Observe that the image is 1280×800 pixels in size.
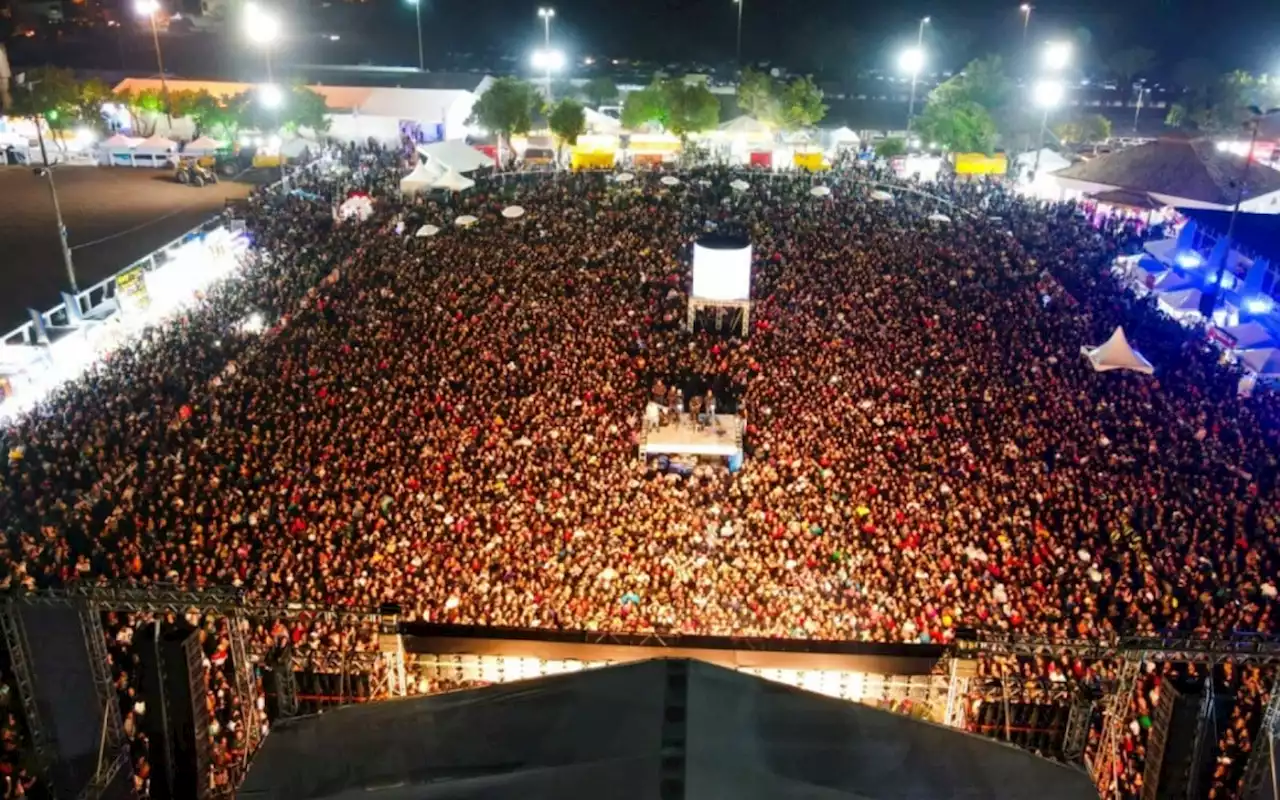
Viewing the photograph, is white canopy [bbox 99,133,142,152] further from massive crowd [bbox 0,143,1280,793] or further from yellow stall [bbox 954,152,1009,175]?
yellow stall [bbox 954,152,1009,175]

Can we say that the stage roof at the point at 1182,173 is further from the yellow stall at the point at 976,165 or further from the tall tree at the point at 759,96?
the tall tree at the point at 759,96

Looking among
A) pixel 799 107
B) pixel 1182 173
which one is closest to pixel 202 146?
pixel 799 107

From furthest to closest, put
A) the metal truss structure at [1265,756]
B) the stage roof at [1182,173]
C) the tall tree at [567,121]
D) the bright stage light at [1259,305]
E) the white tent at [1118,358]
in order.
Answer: the tall tree at [567,121] < the stage roof at [1182,173] < the bright stage light at [1259,305] < the white tent at [1118,358] < the metal truss structure at [1265,756]

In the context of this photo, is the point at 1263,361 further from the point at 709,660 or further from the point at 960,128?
the point at 960,128

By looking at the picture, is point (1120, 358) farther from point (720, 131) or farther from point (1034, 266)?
point (720, 131)

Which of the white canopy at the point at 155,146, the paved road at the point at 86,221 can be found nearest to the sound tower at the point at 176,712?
the paved road at the point at 86,221

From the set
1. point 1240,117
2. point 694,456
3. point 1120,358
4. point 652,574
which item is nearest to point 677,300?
point 694,456

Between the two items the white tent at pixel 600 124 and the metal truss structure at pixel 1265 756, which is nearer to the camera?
the metal truss structure at pixel 1265 756
